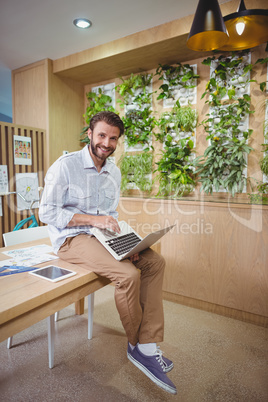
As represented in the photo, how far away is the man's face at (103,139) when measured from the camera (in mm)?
1718

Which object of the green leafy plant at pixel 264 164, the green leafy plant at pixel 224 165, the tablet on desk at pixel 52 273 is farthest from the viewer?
the green leafy plant at pixel 224 165

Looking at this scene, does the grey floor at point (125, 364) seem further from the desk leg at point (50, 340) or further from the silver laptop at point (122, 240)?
the silver laptop at point (122, 240)

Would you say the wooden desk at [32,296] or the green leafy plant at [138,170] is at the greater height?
the green leafy plant at [138,170]

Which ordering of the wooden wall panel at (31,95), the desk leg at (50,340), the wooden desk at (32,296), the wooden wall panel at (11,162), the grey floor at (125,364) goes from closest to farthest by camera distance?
the wooden desk at (32,296) → the grey floor at (125,364) → the desk leg at (50,340) → the wooden wall panel at (11,162) → the wooden wall panel at (31,95)

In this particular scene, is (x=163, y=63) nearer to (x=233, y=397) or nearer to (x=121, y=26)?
(x=121, y=26)

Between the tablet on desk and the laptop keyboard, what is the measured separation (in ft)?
0.90

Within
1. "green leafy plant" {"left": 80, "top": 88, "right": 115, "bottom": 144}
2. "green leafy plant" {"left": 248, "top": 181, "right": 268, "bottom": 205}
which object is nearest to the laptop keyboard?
"green leafy plant" {"left": 248, "top": 181, "right": 268, "bottom": 205}

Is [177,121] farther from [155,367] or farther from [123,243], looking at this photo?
[155,367]

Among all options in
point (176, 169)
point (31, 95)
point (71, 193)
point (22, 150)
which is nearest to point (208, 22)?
point (71, 193)

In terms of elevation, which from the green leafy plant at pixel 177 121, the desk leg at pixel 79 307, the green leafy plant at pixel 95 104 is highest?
the green leafy plant at pixel 95 104

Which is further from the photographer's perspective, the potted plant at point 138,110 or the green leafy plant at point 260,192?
the potted plant at point 138,110

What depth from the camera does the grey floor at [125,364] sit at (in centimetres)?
149

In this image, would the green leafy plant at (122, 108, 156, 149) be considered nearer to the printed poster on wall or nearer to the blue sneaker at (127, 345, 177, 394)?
the printed poster on wall

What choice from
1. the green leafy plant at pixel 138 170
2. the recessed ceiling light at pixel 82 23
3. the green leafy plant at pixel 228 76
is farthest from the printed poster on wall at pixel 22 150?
the green leafy plant at pixel 228 76
